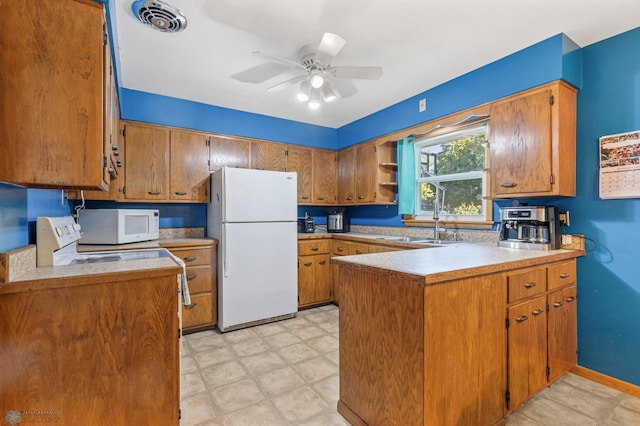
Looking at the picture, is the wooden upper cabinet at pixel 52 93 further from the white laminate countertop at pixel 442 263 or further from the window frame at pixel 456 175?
the window frame at pixel 456 175

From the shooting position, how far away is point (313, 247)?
377cm

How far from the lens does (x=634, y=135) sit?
2.02 metres

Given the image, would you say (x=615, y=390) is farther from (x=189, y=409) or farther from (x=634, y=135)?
(x=189, y=409)

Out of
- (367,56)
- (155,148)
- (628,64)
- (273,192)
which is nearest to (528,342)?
(628,64)

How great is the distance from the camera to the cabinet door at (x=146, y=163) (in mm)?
3074

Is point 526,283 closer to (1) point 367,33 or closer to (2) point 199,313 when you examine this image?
(1) point 367,33

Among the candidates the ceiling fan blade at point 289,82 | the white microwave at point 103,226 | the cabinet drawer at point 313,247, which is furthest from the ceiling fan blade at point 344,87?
the white microwave at point 103,226

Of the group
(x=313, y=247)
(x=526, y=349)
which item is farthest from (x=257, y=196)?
(x=526, y=349)

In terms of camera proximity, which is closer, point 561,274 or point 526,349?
point 526,349

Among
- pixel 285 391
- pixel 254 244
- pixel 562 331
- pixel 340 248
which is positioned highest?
pixel 254 244

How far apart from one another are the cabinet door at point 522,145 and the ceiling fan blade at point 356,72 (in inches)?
41.3

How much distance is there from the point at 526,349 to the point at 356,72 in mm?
2175

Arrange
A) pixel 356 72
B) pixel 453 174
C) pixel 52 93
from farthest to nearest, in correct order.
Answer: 1. pixel 453 174
2. pixel 356 72
3. pixel 52 93

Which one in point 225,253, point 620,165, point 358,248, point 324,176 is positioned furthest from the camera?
point 324,176
